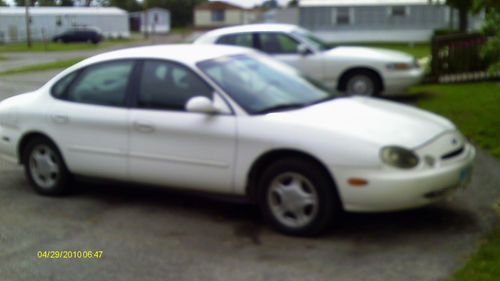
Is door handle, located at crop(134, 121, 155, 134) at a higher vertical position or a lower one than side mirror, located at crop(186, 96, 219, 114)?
lower

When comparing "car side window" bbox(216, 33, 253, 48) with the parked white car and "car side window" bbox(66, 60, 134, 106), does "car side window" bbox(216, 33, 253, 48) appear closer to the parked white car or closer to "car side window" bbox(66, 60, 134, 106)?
the parked white car

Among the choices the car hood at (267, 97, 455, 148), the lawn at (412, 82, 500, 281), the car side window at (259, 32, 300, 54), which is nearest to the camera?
the lawn at (412, 82, 500, 281)

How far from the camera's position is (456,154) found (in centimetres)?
581

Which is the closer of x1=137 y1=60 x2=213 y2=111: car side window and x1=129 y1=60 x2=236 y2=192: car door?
x1=129 y1=60 x2=236 y2=192: car door

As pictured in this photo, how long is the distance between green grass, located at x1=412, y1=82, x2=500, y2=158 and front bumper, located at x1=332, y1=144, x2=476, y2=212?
3.18 metres

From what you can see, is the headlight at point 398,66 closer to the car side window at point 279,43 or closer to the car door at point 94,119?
the car side window at point 279,43

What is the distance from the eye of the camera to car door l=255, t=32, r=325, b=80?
12852 millimetres

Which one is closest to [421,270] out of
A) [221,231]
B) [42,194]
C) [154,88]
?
[221,231]

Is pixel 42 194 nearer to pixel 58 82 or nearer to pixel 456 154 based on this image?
pixel 58 82

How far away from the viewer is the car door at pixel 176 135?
5836 millimetres

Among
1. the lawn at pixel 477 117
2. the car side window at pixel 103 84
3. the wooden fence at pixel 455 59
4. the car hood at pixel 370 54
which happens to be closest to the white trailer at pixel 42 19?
the car side window at pixel 103 84

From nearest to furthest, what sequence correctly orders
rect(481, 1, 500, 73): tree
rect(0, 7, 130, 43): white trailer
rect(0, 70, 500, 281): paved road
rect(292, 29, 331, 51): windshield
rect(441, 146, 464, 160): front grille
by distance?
rect(0, 70, 500, 281): paved road, rect(441, 146, 464, 160): front grille, rect(481, 1, 500, 73): tree, rect(0, 7, 130, 43): white trailer, rect(292, 29, 331, 51): windshield

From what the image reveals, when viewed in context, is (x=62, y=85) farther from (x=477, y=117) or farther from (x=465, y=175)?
(x=477, y=117)
